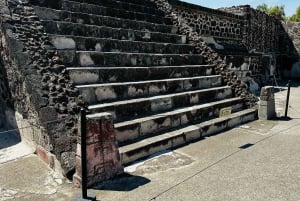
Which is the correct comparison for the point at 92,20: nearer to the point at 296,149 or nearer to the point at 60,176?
the point at 60,176

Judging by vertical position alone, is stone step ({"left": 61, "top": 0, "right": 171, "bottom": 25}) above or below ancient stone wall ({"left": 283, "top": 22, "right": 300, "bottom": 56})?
below

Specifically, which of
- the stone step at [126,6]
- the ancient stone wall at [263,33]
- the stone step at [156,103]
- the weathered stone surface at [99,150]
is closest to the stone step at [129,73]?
the stone step at [156,103]

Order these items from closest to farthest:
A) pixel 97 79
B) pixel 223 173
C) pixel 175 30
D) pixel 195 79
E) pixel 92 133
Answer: pixel 92 133 < pixel 223 173 < pixel 97 79 < pixel 195 79 < pixel 175 30

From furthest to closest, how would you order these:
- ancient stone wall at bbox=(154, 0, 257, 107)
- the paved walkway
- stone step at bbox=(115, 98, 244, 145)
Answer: ancient stone wall at bbox=(154, 0, 257, 107) < stone step at bbox=(115, 98, 244, 145) < the paved walkway

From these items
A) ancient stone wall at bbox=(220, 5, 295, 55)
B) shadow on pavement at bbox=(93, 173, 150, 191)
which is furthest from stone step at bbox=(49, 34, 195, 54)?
ancient stone wall at bbox=(220, 5, 295, 55)

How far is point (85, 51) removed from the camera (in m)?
6.12

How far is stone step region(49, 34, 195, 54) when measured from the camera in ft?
19.9

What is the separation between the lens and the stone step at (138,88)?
5418 mm

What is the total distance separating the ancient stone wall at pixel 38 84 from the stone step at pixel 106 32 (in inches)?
19.8

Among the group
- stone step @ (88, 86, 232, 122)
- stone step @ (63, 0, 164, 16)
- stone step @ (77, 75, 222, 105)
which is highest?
stone step @ (63, 0, 164, 16)

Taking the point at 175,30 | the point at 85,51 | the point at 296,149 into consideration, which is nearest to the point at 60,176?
the point at 85,51

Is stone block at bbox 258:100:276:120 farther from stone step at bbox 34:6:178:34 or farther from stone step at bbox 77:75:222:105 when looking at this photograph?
stone step at bbox 34:6:178:34

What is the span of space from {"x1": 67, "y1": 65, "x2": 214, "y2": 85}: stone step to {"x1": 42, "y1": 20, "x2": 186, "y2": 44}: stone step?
1218 mm

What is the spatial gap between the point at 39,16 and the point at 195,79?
3.95 metres
